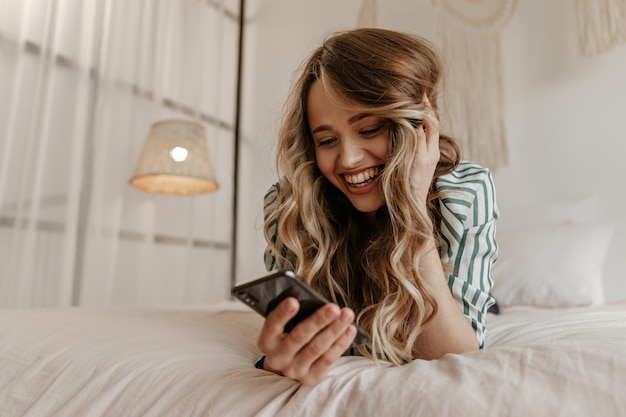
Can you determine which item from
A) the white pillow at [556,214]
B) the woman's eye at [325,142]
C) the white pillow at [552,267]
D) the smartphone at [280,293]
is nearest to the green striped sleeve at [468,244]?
the woman's eye at [325,142]

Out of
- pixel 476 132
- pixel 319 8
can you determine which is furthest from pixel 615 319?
pixel 319 8

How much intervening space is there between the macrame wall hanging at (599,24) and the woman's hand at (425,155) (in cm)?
173

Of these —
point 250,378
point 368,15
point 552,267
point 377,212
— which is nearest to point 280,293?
point 250,378

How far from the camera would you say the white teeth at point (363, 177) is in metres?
0.97

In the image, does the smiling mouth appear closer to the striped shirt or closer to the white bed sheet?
the striped shirt

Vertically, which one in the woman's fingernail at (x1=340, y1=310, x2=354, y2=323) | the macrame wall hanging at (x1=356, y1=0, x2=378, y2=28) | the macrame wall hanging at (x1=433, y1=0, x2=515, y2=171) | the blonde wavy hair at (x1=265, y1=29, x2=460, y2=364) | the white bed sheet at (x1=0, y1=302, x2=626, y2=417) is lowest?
the white bed sheet at (x1=0, y1=302, x2=626, y2=417)

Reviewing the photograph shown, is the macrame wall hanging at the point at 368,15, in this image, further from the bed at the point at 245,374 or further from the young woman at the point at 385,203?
the bed at the point at 245,374

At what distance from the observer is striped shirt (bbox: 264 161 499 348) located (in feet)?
3.09

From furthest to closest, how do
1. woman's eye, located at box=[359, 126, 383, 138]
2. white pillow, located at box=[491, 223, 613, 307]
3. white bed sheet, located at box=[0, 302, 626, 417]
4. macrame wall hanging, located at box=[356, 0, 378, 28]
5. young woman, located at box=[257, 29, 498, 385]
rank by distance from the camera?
macrame wall hanging, located at box=[356, 0, 378, 28]
white pillow, located at box=[491, 223, 613, 307]
woman's eye, located at box=[359, 126, 383, 138]
young woman, located at box=[257, 29, 498, 385]
white bed sheet, located at box=[0, 302, 626, 417]

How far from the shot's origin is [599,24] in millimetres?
2293

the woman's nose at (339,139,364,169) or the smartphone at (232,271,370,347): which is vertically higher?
the woman's nose at (339,139,364,169)

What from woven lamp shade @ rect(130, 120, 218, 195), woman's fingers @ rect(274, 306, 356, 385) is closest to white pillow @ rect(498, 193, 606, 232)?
woven lamp shade @ rect(130, 120, 218, 195)

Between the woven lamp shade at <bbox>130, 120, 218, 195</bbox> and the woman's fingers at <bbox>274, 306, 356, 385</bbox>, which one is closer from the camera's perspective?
the woman's fingers at <bbox>274, 306, 356, 385</bbox>

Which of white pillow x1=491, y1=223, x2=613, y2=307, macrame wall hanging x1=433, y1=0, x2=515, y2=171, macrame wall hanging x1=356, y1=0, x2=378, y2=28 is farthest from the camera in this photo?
macrame wall hanging x1=356, y1=0, x2=378, y2=28
